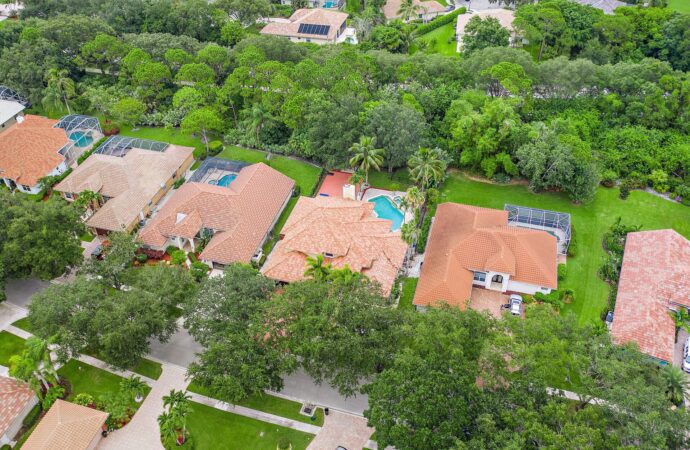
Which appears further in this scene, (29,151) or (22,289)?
(29,151)

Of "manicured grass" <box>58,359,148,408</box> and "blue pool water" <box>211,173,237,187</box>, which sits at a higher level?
"blue pool water" <box>211,173,237,187</box>

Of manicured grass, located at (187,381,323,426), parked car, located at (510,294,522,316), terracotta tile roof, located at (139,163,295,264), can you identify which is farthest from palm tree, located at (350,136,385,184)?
manicured grass, located at (187,381,323,426)

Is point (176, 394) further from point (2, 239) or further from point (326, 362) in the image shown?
point (2, 239)

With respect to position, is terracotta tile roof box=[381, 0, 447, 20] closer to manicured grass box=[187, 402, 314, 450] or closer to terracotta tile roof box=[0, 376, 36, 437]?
manicured grass box=[187, 402, 314, 450]

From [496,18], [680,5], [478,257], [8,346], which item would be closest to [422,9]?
[496,18]

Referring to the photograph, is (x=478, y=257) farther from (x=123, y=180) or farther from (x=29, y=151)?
(x=29, y=151)
